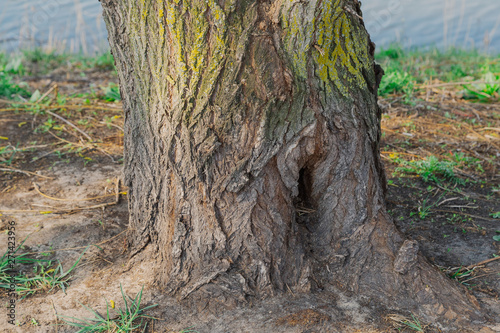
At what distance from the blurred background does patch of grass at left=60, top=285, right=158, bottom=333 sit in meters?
7.10

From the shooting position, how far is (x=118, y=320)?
75.7 inches

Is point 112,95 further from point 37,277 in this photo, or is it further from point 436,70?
point 436,70

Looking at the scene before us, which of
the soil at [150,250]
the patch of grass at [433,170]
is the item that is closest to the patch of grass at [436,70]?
the soil at [150,250]

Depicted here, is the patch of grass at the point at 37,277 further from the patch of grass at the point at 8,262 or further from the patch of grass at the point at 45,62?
the patch of grass at the point at 45,62

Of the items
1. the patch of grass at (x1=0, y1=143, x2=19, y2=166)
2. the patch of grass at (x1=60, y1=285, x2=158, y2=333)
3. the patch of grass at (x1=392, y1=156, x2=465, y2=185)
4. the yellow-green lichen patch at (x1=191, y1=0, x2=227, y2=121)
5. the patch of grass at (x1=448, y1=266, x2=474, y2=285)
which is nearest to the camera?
the yellow-green lichen patch at (x1=191, y1=0, x2=227, y2=121)

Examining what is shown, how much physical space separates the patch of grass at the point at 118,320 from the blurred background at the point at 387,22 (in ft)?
23.3

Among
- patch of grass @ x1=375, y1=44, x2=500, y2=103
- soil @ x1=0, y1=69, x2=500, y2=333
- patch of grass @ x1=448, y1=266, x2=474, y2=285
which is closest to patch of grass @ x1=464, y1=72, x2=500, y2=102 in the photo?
patch of grass @ x1=375, y1=44, x2=500, y2=103

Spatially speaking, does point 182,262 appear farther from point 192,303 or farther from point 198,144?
point 198,144

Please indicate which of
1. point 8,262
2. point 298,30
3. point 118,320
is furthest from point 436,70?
point 8,262

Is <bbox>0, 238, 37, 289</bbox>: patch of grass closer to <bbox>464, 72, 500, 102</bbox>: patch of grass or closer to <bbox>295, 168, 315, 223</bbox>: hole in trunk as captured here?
<bbox>295, 168, 315, 223</bbox>: hole in trunk

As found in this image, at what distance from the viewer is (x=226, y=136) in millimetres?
1889

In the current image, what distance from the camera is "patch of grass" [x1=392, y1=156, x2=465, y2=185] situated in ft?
10.4

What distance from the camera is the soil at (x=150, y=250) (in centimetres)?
196

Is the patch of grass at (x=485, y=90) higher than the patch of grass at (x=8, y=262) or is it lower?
higher
